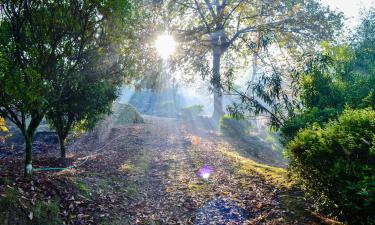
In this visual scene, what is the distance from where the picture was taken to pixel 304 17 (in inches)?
781

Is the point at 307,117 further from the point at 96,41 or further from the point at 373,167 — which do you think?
the point at 96,41

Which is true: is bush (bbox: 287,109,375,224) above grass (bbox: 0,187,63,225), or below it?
above

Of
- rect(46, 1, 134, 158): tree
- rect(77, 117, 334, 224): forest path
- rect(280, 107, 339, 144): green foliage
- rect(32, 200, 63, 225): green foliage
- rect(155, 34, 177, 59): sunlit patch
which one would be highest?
rect(155, 34, 177, 59): sunlit patch

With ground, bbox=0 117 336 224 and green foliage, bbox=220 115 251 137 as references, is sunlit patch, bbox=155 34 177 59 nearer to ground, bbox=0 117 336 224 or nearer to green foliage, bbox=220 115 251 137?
green foliage, bbox=220 115 251 137

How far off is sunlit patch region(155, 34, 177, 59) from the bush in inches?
598

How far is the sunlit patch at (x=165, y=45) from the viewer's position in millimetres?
18984

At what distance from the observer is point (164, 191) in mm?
8992

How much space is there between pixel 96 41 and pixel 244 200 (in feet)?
20.5

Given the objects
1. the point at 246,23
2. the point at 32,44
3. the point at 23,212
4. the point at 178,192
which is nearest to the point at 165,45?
the point at 246,23

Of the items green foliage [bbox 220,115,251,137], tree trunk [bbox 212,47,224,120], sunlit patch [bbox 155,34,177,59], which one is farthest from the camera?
green foliage [bbox 220,115,251,137]

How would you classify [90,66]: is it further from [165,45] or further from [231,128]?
[231,128]

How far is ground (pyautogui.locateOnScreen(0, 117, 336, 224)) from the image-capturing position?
620cm

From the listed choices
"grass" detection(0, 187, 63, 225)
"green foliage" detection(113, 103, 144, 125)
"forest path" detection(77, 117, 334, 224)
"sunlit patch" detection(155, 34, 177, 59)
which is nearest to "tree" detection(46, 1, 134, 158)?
"forest path" detection(77, 117, 334, 224)

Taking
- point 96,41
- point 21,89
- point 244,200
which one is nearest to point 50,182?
point 21,89
